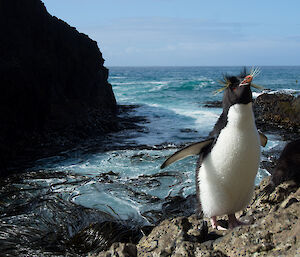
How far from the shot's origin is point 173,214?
5.33 m

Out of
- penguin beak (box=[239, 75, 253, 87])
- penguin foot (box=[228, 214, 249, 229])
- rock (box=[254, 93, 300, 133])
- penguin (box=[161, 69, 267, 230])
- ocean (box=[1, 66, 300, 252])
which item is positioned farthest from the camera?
rock (box=[254, 93, 300, 133])

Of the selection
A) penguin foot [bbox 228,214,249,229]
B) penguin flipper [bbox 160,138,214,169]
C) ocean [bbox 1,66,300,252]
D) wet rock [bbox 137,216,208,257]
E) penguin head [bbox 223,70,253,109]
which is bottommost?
ocean [bbox 1,66,300,252]

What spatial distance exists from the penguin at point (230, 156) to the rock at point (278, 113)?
10038 millimetres

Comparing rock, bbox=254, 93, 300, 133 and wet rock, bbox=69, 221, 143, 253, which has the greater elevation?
rock, bbox=254, 93, 300, 133

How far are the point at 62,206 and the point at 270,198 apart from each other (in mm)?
3469

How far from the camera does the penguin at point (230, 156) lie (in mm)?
2877

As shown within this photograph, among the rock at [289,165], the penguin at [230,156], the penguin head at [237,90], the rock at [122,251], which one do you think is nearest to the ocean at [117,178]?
the penguin head at [237,90]

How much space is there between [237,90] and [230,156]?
619mm

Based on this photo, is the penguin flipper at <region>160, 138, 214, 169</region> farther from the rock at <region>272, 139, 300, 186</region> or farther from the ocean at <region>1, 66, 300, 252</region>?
the rock at <region>272, 139, 300, 186</region>

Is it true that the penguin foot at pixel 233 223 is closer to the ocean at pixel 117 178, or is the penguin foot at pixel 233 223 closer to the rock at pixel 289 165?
the rock at pixel 289 165

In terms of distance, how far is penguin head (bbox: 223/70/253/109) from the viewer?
276 centimetres

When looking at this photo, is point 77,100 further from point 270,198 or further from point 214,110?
point 270,198

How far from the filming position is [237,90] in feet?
9.28

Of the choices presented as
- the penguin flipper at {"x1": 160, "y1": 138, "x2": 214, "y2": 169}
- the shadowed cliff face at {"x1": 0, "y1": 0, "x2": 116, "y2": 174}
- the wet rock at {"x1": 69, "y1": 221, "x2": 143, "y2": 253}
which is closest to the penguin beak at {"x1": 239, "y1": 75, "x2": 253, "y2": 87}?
the penguin flipper at {"x1": 160, "y1": 138, "x2": 214, "y2": 169}
